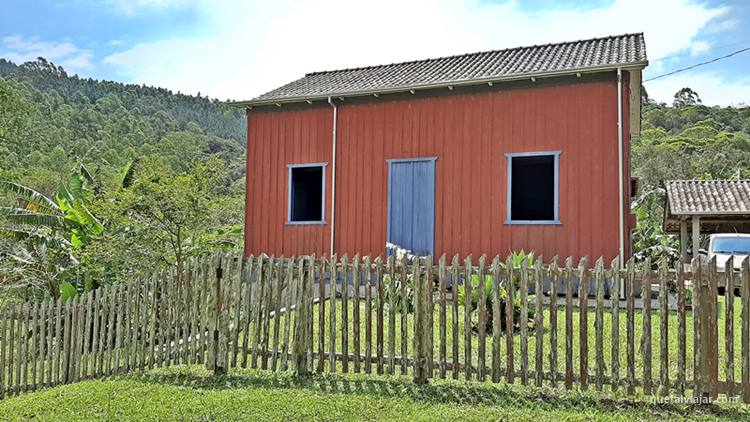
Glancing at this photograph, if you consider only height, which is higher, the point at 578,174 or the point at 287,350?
the point at 578,174

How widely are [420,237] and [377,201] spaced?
1306 millimetres

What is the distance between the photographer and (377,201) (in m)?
12.4

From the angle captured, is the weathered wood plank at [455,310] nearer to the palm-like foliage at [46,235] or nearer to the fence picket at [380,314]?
the fence picket at [380,314]

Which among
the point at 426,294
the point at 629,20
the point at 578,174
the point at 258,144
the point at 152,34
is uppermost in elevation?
the point at 629,20

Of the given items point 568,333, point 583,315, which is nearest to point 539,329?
point 568,333

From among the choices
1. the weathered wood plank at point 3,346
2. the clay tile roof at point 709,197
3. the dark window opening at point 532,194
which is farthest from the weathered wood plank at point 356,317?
the clay tile roof at point 709,197

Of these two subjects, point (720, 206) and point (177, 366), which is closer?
point (177, 366)

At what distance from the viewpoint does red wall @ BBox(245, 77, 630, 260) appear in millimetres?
10641

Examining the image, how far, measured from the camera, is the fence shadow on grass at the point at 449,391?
4742 millimetres

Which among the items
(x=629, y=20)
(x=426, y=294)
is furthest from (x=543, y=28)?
(x=426, y=294)

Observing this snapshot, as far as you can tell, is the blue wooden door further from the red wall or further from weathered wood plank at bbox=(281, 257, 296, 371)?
weathered wood plank at bbox=(281, 257, 296, 371)

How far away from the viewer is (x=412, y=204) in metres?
12.1

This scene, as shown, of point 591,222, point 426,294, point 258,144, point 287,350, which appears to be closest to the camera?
point 426,294

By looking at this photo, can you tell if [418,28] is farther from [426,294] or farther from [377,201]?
[426,294]
